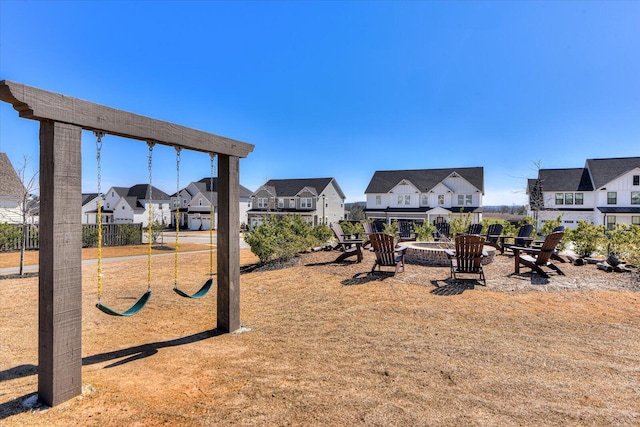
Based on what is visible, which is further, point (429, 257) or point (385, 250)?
point (429, 257)

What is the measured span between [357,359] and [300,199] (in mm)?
40214

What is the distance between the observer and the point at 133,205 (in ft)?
156

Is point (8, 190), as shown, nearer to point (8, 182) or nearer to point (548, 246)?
point (8, 182)

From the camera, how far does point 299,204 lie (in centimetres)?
4397

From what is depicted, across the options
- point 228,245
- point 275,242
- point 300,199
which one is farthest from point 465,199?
point 228,245

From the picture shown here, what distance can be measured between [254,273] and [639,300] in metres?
9.38

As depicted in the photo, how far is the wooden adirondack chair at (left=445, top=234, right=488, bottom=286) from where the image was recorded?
319 inches

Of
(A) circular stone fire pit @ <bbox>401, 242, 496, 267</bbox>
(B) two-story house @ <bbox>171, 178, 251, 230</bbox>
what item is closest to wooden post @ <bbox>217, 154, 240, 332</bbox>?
(A) circular stone fire pit @ <bbox>401, 242, 496, 267</bbox>

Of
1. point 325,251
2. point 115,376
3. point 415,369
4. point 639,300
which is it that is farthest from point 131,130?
point 325,251

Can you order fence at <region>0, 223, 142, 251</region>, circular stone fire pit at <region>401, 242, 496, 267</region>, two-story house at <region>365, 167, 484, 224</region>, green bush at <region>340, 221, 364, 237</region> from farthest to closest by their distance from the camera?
two-story house at <region>365, 167, 484, 224</region>, fence at <region>0, 223, 142, 251</region>, green bush at <region>340, 221, 364, 237</region>, circular stone fire pit at <region>401, 242, 496, 267</region>

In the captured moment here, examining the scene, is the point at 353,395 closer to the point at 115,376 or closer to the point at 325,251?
the point at 115,376

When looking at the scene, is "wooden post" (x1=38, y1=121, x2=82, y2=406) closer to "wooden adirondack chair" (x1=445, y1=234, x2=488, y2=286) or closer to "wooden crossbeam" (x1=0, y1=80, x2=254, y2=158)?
"wooden crossbeam" (x1=0, y1=80, x2=254, y2=158)

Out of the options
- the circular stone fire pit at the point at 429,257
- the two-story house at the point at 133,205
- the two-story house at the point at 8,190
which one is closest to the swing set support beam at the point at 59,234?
the circular stone fire pit at the point at 429,257

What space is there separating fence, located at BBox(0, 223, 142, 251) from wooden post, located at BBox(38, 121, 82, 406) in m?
17.4
